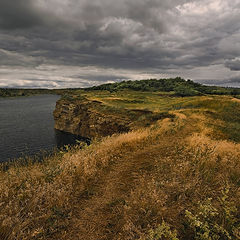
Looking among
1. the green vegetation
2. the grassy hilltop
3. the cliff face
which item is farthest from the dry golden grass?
the green vegetation

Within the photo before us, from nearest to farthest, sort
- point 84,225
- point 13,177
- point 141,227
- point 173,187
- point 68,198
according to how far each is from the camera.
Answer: point 141,227, point 84,225, point 68,198, point 173,187, point 13,177

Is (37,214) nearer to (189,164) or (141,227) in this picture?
(141,227)

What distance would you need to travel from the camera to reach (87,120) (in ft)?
114

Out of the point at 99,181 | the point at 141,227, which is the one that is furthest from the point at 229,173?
the point at 99,181

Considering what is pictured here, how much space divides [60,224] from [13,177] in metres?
2.73

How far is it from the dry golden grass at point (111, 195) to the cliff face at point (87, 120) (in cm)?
1355

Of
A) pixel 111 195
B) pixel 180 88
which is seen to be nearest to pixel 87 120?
pixel 111 195

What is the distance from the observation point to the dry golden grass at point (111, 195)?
339 centimetres

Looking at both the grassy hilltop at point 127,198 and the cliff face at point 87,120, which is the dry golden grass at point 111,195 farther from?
the cliff face at point 87,120

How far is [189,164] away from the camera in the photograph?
5746 millimetres

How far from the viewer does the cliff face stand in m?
24.6

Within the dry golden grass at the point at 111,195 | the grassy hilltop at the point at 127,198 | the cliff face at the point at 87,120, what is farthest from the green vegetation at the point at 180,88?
the dry golden grass at the point at 111,195

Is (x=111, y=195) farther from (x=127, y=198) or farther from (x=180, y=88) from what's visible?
(x=180, y=88)

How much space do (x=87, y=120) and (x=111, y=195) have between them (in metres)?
30.9
